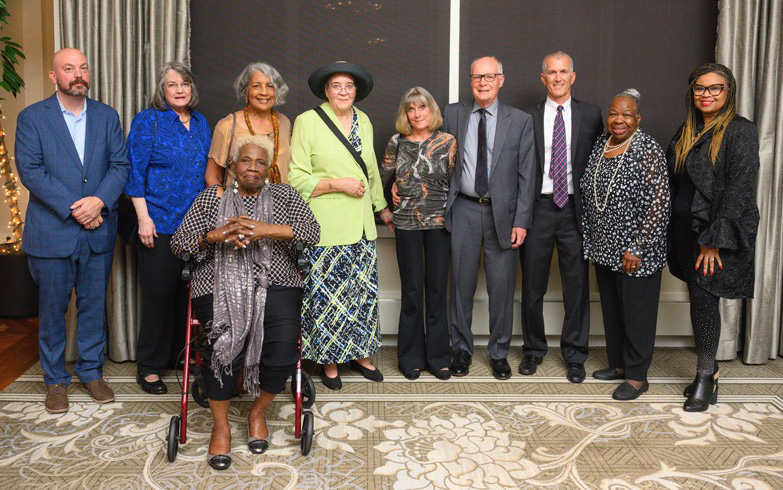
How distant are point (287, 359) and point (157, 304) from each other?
3.86 feet

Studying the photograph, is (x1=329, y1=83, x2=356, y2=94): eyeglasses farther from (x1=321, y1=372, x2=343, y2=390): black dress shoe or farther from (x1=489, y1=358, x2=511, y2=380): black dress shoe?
(x1=489, y1=358, x2=511, y2=380): black dress shoe

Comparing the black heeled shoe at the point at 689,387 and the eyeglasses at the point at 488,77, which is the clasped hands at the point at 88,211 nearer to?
the eyeglasses at the point at 488,77

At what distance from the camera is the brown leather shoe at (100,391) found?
140 inches

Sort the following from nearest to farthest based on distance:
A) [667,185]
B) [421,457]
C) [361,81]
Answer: [421,457] → [667,185] → [361,81]

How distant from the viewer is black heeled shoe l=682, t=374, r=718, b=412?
3.52 meters

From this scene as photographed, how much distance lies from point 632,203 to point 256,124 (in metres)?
2.03

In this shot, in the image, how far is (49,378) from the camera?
354 cm

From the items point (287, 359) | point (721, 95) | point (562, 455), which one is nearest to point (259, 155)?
point (287, 359)

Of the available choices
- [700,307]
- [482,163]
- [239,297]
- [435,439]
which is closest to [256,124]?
[239,297]

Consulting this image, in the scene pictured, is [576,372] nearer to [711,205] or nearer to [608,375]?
[608,375]

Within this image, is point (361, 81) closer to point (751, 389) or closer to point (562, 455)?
point (562, 455)

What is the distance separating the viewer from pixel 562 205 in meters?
3.84

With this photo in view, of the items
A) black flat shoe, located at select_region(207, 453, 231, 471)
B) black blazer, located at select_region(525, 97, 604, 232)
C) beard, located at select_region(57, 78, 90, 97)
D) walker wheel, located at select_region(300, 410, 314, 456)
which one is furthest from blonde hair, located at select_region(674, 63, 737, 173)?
beard, located at select_region(57, 78, 90, 97)

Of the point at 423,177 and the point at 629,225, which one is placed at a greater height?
the point at 423,177
